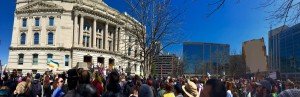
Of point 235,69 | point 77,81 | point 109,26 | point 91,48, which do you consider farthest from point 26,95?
point 109,26

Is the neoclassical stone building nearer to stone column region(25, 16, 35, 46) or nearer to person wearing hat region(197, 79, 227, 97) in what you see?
stone column region(25, 16, 35, 46)

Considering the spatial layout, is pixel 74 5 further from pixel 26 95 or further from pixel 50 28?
pixel 26 95

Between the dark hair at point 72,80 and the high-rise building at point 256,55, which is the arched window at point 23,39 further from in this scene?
the dark hair at point 72,80

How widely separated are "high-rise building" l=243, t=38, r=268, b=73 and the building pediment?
212 ft

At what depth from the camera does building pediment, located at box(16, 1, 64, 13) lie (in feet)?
250

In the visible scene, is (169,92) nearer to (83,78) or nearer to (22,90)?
(83,78)

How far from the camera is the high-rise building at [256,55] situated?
14867 millimetres

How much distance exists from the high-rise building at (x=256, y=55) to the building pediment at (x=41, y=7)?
212 ft

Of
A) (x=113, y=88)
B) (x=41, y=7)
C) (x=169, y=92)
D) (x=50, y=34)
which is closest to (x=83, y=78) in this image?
(x=113, y=88)

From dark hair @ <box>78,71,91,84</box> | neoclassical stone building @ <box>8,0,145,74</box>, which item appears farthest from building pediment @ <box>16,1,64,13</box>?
dark hair @ <box>78,71,91,84</box>

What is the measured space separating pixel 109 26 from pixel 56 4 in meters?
15.2

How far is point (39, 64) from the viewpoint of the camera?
7556cm

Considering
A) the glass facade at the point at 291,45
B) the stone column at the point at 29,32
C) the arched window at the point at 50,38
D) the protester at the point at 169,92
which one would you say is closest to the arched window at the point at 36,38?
the stone column at the point at 29,32

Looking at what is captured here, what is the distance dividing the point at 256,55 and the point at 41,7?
216ft
